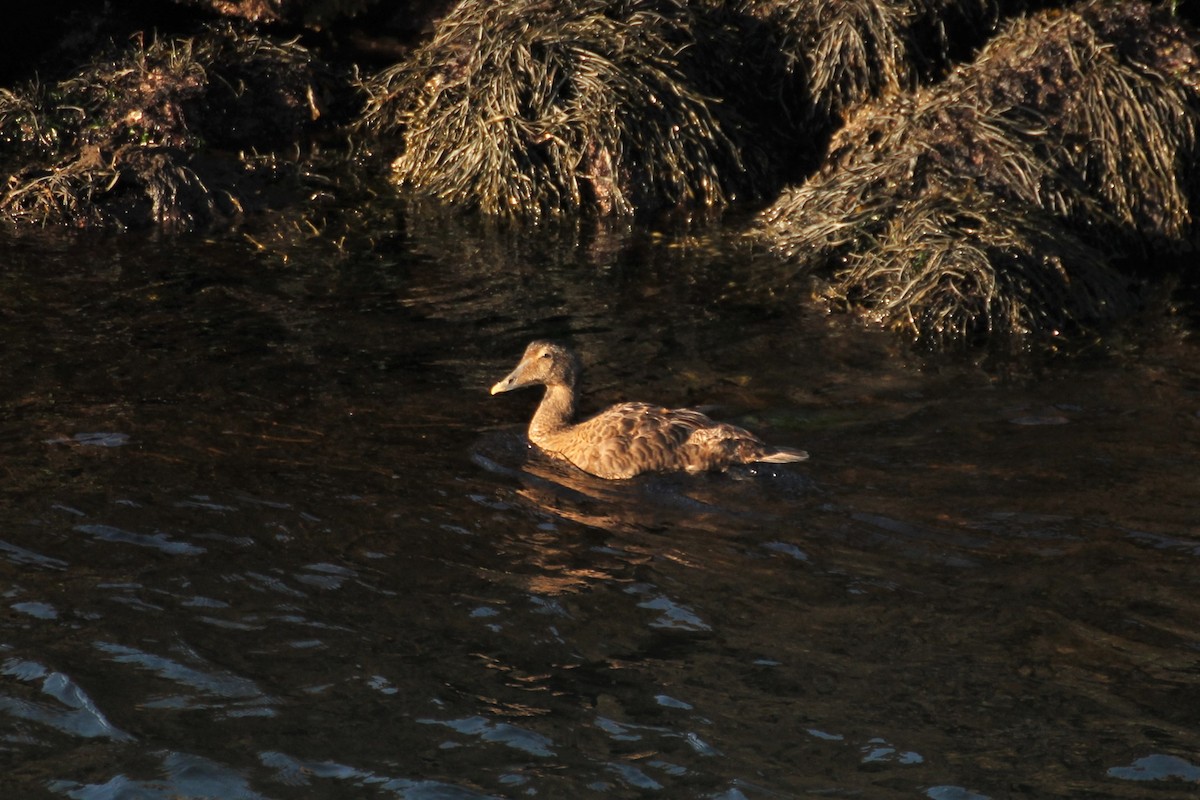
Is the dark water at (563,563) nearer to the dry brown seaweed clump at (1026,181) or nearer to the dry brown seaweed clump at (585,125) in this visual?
the dry brown seaweed clump at (1026,181)

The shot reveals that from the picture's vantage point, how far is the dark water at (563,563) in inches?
211

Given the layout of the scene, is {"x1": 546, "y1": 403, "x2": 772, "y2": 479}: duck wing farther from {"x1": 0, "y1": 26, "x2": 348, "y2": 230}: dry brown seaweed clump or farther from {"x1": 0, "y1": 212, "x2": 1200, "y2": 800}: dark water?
{"x1": 0, "y1": 26, "x2": 348, "y2": 230}: dry brown seaweed clump

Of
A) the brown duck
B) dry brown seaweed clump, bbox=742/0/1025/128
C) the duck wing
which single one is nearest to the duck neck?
the brown duck

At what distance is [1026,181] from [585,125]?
330 centimetres

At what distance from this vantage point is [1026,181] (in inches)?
421

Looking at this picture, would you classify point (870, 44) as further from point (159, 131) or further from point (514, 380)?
point (159, 131)

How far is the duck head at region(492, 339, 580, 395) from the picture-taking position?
8648 millimetres

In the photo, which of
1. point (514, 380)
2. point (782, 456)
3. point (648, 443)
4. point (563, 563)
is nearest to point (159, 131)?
point (514, 380)

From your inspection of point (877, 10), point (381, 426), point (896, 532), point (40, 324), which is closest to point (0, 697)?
point (381, 426)

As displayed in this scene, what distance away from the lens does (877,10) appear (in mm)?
11922

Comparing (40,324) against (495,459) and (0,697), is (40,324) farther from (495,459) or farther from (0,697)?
(0,697)

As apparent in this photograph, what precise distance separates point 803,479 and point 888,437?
735 millimetres

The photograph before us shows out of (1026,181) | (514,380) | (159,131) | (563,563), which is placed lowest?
(563,563)

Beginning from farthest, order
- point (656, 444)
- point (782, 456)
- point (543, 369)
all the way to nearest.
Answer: point (543, 369) → point (656, 444) → point (782, 456)
